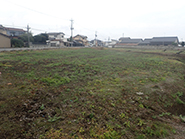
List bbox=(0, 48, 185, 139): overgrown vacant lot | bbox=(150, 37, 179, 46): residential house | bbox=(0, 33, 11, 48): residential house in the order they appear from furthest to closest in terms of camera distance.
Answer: bbox=(150, 37, 179, 46): residential house
bbox=(0, 33, 11, 48): residential house
bbox=(0, 48, 185, 139): overgrown vacant lot

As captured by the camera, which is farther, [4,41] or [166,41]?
[166,41]

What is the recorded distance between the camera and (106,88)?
7.40 metres

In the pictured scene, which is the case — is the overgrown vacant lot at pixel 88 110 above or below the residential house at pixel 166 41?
below

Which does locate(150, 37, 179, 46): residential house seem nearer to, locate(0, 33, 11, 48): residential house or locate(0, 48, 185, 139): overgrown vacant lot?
locate(0, 48, 185, 139): overgrown vacant lot

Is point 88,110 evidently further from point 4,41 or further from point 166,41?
point 166,41

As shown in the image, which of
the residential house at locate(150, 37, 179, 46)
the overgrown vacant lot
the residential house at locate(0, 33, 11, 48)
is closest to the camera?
the overgrown vacant lot

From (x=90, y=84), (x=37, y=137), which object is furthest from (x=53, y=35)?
(x=37, y=137)

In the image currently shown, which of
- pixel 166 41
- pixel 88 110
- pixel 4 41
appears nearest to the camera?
pixel 88 110

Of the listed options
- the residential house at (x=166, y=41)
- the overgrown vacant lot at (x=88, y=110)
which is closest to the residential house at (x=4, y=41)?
the overgrown vacant lot at (x=88, y=110)

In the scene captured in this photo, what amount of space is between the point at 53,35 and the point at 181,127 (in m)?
66.9

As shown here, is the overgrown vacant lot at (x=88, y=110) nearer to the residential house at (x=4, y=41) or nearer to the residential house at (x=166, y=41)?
the residential house at (x=4, y=41)

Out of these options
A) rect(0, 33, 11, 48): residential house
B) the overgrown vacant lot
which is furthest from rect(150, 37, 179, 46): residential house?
rect(0, 33, 11, 48): residential house

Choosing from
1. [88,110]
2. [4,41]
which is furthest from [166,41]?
[4,41]

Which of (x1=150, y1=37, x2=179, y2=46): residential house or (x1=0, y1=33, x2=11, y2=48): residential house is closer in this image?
(x1=0, y1=33, x2=11, y2=48): residential house
